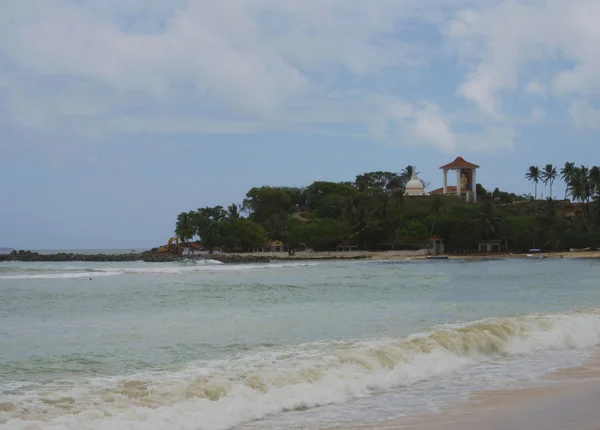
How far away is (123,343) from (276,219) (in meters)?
79.2

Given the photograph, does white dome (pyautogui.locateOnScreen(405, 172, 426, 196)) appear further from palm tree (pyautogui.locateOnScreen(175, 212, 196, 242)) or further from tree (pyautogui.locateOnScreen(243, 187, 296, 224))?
palm tree (pyautogui.locateOnScreen(175, 212, 196, 242))

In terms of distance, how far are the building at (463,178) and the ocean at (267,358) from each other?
74.4 metres

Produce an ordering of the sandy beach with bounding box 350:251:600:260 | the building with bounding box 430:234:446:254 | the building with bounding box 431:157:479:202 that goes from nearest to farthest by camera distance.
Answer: the sandy beach with bounding box 350:251:600:260 < the building with bounding box 430:234:446:254 < the building with bounding box 431:157:479:202

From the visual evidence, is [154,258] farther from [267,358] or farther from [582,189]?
[267,358]

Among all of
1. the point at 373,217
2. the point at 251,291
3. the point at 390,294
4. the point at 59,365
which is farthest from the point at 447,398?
the point at 373,217

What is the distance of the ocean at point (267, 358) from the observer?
7.35 metres

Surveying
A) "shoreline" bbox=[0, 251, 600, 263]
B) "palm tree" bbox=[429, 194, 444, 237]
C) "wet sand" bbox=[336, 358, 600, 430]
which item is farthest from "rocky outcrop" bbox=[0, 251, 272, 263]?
"wet sand" bbox=[336, 358, 600, 430]

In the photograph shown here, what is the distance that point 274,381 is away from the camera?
8.54m

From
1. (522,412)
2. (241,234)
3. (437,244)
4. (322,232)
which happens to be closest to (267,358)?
(522,412)

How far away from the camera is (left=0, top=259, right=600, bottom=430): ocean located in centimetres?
735

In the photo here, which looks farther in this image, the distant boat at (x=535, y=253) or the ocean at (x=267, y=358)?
the distant boat at (x=535, y=253)

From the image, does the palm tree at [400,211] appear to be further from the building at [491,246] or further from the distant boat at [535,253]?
the distant boat at [535,253]

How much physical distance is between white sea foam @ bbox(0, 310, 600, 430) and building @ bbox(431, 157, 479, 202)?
82.9m

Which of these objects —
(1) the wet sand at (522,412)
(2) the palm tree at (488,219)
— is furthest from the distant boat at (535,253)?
(1) the wet sand at (522,412)
